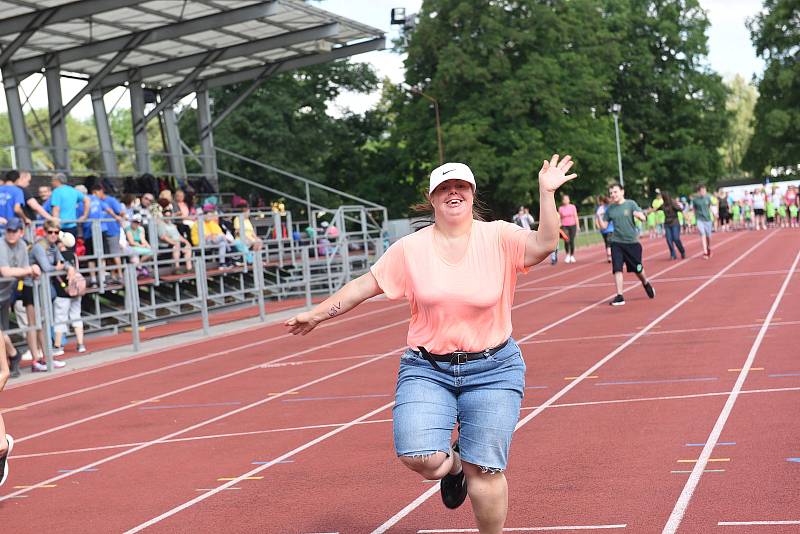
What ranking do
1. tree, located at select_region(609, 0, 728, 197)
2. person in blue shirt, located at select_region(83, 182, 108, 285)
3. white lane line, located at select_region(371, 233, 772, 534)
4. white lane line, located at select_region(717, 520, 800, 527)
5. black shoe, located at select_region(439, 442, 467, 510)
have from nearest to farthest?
black shoe, located at select_region(439, 442, 467, 510) → white lane line, located at select_region(717, 520, 800, 527) → white lane line, located at select_region(371, 233, 772, 534) → person in blue shirt, located at select_region(83, 182, 108, 285) → tree, located at select_region(609, 0, 728, 197)

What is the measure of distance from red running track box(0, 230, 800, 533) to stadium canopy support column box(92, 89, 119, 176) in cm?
1907

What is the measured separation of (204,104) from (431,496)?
35.8 meters

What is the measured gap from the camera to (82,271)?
18.3m

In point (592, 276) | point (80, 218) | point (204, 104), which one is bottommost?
point (592, 276)

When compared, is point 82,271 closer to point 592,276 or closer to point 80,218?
point 80,218

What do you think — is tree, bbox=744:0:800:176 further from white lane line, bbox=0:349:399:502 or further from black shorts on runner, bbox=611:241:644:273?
white lane line, bbox=0:349:399:502

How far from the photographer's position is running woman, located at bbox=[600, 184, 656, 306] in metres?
19.3

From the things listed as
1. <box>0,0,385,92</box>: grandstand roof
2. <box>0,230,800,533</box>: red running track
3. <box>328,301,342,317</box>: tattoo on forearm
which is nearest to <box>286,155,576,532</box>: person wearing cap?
<box>328,301,342,317</box>: tattoo on forearm

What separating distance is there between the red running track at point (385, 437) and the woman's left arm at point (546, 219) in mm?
1500

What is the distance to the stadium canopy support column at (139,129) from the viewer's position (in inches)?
1489

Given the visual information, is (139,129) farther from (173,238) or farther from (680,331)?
(680,331)

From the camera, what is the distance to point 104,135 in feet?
119

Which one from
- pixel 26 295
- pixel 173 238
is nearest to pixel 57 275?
pixel 26 295

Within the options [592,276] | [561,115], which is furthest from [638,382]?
[561,115]
